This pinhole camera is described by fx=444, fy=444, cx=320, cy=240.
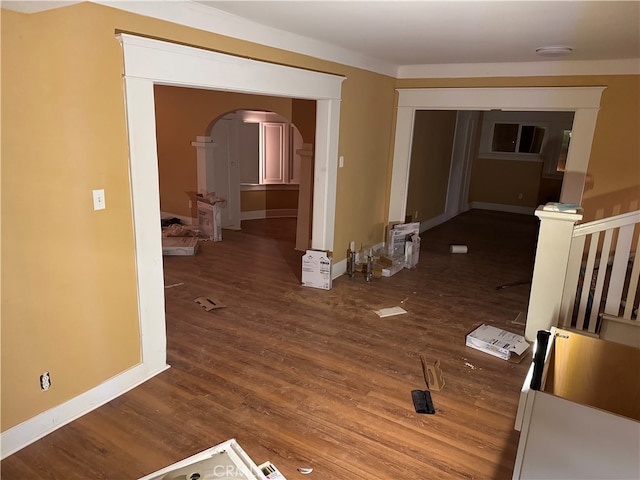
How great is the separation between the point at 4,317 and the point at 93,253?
0.52m

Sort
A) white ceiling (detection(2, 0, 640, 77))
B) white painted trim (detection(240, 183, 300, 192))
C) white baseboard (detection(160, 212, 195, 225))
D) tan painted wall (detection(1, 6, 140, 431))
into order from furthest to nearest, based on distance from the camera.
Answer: white painted trim (detection(240, 183, 300, 192)) → white baseboard (detection(160, 212, 195, 225)) → white ceiling (detection(2, 0, 640, 77)) → tan painted wall (detection(1, 6, 140, 431))

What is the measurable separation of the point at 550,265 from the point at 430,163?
4147 mm

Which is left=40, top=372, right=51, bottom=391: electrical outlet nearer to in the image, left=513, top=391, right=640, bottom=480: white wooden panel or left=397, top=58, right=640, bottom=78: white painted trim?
left=513, top=391, right=640, bottom=480: white wooden panel

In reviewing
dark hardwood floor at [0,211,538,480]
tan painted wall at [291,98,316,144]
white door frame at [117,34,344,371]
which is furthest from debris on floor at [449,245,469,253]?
white door frame at [117,34,344,371]

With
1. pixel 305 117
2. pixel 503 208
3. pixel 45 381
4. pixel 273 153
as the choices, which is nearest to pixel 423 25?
pixel 305 117

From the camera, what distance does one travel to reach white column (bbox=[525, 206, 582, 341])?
3.13 metres

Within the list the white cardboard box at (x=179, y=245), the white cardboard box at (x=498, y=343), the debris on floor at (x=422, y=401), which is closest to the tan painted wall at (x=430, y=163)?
the white cardboard box at (x=179, y=245)

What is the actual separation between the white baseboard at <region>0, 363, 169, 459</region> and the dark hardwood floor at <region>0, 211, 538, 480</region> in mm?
48

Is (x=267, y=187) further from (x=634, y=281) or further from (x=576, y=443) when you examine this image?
(x=576, y=443)

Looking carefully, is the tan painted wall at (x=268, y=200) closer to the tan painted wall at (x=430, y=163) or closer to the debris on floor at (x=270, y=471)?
the tan painted wall at (x=430, y=163)

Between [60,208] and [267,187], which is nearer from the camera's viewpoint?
[60,208]

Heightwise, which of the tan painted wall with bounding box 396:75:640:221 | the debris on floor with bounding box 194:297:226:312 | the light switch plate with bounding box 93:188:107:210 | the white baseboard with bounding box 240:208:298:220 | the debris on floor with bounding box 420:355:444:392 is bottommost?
the debris on floor with bounding box 420:355:444:392

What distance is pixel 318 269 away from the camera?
4.60 meters

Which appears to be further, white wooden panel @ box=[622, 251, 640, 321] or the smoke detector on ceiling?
the smoke detector on ceiling
